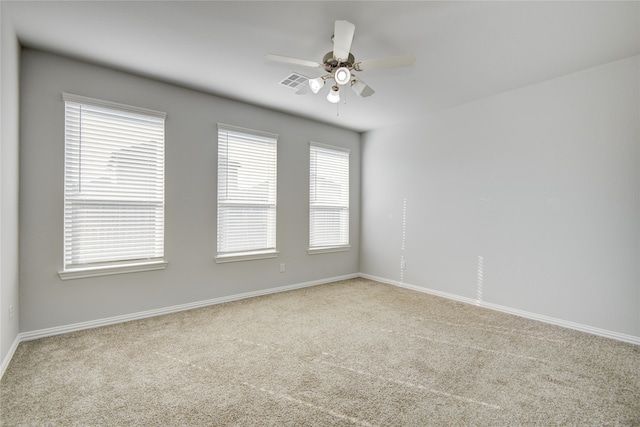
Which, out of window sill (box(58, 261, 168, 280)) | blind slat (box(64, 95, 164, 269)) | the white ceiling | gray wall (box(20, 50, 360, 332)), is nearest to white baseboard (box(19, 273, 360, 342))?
gray wall (box(20, 50, 360, 332))

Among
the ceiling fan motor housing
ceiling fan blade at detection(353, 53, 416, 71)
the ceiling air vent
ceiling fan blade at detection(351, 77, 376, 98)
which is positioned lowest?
ceiling fan blade at detection(351, 77, 376, 98)

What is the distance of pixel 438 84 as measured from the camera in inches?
138

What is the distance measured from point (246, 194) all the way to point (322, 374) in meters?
2.65

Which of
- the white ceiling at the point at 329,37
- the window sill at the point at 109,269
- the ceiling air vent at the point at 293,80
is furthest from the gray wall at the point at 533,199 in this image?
the window sill at the point at 109,269

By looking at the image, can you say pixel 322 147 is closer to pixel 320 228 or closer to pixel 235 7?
pixel 320 228

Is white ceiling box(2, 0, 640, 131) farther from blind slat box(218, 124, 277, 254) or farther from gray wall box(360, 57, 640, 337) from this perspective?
blind slat box(218, 124, 277, 254)

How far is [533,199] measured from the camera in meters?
3.54

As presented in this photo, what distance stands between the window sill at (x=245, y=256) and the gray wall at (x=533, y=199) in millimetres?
2059

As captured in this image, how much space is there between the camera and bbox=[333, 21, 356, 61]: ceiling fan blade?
2.01 meters

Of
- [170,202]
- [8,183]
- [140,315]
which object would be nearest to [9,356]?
[140,315]

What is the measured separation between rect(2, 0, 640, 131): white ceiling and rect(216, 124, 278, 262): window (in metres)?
0.82

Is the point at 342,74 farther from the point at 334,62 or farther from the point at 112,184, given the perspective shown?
the point at 112,184

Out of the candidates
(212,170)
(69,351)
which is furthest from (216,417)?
(212,170)

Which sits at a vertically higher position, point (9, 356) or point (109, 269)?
point (109, 269)
